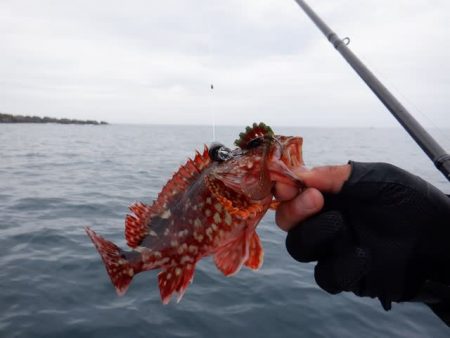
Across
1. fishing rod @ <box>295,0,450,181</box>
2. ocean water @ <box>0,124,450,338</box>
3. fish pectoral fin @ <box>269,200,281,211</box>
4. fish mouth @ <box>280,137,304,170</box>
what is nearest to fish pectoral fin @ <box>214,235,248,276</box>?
fish pectoral fin @ <box>269,200,281,211</box>

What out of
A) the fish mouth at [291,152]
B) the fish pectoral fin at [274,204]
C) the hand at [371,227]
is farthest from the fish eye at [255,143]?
the fish pectoral fin at [274,204]

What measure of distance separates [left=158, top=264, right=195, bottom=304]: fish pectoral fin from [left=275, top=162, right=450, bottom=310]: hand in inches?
36.7

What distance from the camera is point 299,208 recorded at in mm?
2738

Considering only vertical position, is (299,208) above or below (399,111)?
below

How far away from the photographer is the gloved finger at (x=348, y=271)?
284 cm

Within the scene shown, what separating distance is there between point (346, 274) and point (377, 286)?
344 millimetres

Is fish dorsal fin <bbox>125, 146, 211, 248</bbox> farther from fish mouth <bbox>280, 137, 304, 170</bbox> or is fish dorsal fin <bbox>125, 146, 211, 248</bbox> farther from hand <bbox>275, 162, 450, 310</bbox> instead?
hand <bbox>275, 162, 450, 310</bbox>

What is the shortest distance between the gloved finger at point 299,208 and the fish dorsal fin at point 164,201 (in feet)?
2.75

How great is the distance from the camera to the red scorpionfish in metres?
2.88

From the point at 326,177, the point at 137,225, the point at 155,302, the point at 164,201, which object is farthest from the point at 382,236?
the point at 155,302

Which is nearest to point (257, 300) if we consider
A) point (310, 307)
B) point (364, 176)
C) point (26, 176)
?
point (310, 307)

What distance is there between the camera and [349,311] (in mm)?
7332

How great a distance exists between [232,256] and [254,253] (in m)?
0.23

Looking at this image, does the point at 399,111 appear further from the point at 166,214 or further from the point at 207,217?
the point at 166,214
